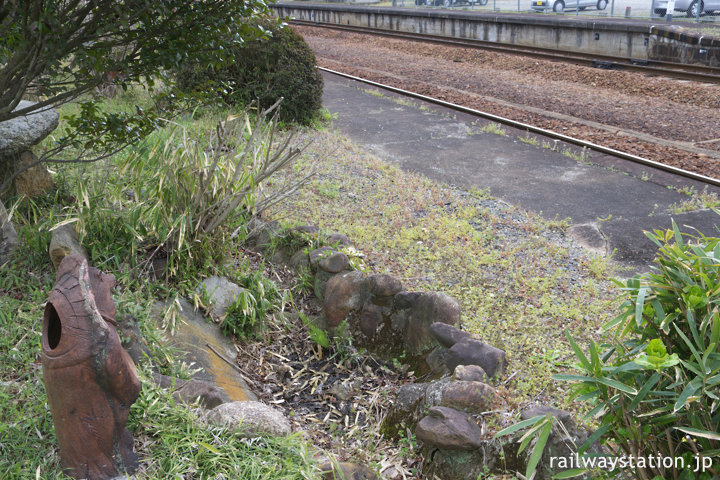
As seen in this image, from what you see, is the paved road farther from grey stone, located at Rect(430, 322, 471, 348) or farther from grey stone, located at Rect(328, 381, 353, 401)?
grey stone, located at Rect(328, 381, 353, 401)

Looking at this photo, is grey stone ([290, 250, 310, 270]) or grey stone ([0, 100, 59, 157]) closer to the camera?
grey stone ([0, 100, 59, 157])

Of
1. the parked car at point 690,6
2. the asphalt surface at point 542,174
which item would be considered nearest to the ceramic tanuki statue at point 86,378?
the asphalt surface at point 542,174

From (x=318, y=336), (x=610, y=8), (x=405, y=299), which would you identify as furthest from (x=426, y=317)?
(x=610, y=8)

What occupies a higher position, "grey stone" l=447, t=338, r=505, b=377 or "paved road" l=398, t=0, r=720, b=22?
"paved road" l=398, t=0, r=720, b=22

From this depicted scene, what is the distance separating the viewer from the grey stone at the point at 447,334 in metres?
3.81

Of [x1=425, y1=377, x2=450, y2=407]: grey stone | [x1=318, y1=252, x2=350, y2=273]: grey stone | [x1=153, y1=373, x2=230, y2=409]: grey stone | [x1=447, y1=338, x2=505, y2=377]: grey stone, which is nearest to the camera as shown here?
[x1=153, y1=373, x2=230, y2=409]: grey stone

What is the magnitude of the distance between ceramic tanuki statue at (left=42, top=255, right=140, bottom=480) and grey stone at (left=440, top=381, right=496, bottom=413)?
5.28ft

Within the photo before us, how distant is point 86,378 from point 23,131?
10.2 ft

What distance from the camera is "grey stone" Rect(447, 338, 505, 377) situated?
3646mm

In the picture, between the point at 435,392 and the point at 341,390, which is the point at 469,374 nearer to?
the point at 435,392

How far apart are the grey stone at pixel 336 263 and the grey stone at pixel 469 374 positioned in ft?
5.00

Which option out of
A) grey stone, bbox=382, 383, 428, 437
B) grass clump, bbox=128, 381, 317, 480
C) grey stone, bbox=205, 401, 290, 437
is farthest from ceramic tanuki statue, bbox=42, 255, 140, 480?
grey stone, bbox=382, 383, 428, 437

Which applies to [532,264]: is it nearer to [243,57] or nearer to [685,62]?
[243,57]

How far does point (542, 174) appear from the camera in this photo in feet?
25.5
